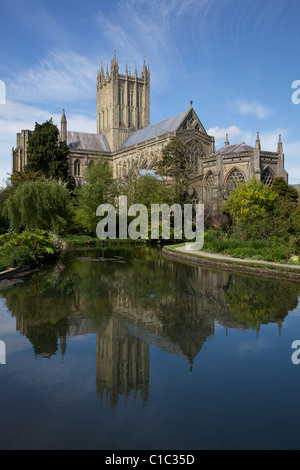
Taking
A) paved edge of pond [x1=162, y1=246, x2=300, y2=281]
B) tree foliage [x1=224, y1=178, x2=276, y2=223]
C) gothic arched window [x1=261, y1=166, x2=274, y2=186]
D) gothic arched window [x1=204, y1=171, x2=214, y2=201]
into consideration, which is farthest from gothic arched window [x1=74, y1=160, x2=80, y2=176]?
paved edge of pond [x1=162, y1=246, x2=300, y2=281]

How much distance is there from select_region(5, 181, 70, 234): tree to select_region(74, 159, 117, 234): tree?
8504mm

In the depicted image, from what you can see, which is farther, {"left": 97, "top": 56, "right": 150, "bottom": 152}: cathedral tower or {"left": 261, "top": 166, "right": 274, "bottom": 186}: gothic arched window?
{"left": 97, "top": 56, "right": 150, "bottom": 152}: cathedral tower

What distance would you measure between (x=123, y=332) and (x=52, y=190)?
65.6 feet

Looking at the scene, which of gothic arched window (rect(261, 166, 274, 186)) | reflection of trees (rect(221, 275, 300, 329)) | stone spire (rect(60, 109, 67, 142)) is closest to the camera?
reflection of trees (rect(221, 275, 300, 329))

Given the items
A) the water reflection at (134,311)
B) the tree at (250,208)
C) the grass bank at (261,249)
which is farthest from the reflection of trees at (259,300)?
the tree at (250,208)

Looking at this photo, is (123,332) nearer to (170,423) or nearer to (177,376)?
(177,376)

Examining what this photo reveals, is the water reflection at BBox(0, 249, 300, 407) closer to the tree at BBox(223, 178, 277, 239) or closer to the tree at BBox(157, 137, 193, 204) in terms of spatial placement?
the tree at BBox(223, 178, 277, 239)

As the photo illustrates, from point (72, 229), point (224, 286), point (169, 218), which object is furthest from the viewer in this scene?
point (72, 229)

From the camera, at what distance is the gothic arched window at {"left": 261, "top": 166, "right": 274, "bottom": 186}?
115 ft

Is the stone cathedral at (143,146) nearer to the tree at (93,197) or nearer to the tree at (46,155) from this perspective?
the tree at (93,197)

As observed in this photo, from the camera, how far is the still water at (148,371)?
144 inches

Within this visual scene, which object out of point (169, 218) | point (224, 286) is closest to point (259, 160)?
point (169, 218)

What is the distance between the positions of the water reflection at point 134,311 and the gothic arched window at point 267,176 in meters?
23.1
